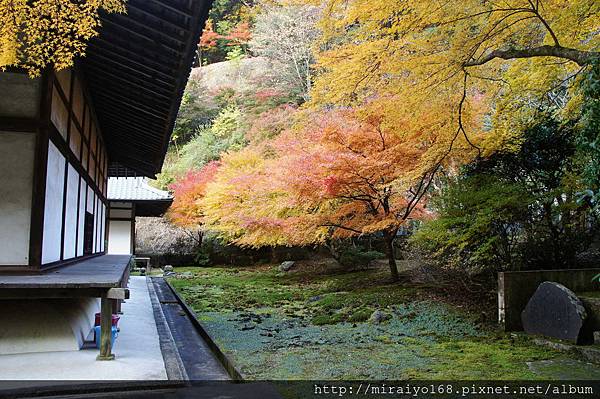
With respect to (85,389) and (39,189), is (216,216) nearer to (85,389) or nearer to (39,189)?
(39,189)

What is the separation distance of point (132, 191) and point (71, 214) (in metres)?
13.1

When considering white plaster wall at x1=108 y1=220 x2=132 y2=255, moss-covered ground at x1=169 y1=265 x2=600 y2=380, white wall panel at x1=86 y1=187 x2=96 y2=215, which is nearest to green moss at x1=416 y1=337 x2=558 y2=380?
moss-covered ground at x1=169 y1=265 x2=600 y2=380

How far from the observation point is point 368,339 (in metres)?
7.14

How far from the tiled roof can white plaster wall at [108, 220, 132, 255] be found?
4.54ft

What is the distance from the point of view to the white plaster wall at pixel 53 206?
5809mm

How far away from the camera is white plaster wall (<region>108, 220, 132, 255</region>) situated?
1950cm

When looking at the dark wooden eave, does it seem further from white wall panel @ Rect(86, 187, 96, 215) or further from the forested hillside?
the forested hillside

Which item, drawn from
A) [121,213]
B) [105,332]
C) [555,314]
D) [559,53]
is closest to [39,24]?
[105,332]

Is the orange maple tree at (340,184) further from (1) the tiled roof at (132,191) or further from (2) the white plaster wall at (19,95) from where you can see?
(2) the white plaster wall at (19,95)

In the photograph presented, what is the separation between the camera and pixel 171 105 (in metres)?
7.46

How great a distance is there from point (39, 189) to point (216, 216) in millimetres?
13563

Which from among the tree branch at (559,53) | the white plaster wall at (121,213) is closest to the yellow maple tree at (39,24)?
the tree branch at (559,53)

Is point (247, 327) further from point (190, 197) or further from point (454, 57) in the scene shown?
point (190, 197)

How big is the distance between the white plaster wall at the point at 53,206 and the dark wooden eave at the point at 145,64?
5.72 feet
